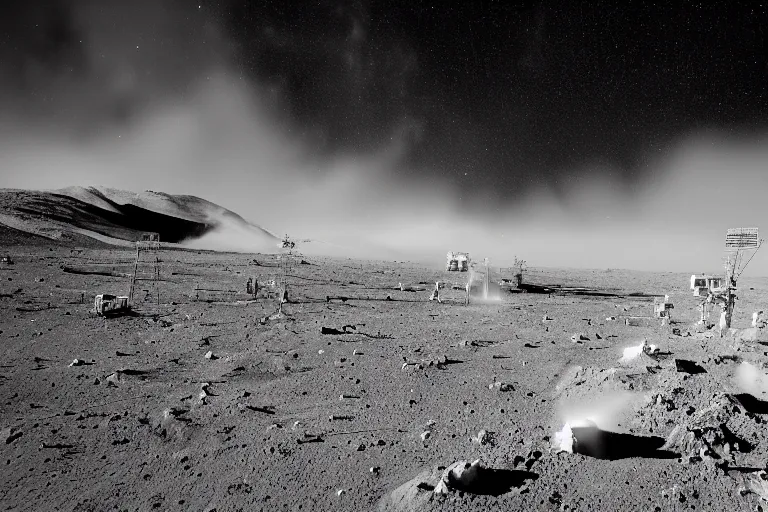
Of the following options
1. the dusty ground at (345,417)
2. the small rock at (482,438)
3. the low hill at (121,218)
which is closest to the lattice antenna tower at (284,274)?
the dusty ground at (345,417)

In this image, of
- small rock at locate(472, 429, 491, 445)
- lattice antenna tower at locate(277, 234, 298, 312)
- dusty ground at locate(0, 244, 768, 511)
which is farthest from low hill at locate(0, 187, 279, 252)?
small rock at locate(472, 429, 491, 445)

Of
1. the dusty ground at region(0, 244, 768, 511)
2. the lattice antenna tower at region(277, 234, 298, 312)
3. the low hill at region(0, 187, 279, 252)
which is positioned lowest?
the dusty ground at region(0, 244, 768, 511)

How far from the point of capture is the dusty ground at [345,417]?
6715 millimetres

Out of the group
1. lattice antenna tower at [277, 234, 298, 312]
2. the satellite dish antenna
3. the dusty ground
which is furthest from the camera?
lattice antenna tower at [277, 234, 298, 312]

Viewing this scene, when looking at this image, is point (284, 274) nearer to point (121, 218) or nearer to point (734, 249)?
point (734, 249)

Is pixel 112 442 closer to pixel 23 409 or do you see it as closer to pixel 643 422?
pixel 23 409

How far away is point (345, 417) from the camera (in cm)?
965

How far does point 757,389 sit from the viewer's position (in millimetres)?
9125

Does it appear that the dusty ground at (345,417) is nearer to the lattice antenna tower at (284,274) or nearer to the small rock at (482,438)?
the small rock at (482,438)

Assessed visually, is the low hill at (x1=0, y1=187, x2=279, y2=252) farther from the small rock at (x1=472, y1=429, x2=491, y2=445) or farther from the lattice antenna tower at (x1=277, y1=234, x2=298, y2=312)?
the small rock at (x1=472, y1=429, x2=491, y2=445)

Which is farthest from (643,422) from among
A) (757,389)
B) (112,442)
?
(112,442)

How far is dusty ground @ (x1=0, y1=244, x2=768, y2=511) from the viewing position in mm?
6715

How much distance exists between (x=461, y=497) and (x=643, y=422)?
166 inches

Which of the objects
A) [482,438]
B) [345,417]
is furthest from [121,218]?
[482,438]
